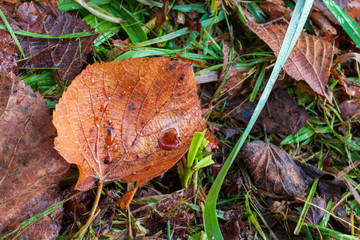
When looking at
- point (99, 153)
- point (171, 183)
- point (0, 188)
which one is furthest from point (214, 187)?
point (0, 188)

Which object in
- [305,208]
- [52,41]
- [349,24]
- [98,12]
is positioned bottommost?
[305,208]

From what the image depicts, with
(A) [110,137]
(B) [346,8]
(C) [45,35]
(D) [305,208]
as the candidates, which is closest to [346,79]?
(B) [346,8]

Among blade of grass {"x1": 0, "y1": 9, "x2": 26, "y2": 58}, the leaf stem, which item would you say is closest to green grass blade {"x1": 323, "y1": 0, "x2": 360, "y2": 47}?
the leaf stem

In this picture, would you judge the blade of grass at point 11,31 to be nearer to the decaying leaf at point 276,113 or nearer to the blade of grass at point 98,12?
the blade of grass at point 98,12

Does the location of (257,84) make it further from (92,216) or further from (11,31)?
(11,31)

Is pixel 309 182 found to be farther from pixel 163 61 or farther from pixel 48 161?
pixel 48 161

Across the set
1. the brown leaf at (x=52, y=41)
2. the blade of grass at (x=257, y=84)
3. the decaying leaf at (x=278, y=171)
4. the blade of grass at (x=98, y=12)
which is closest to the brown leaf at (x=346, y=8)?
the blade of grass at (x=257, y=84)
